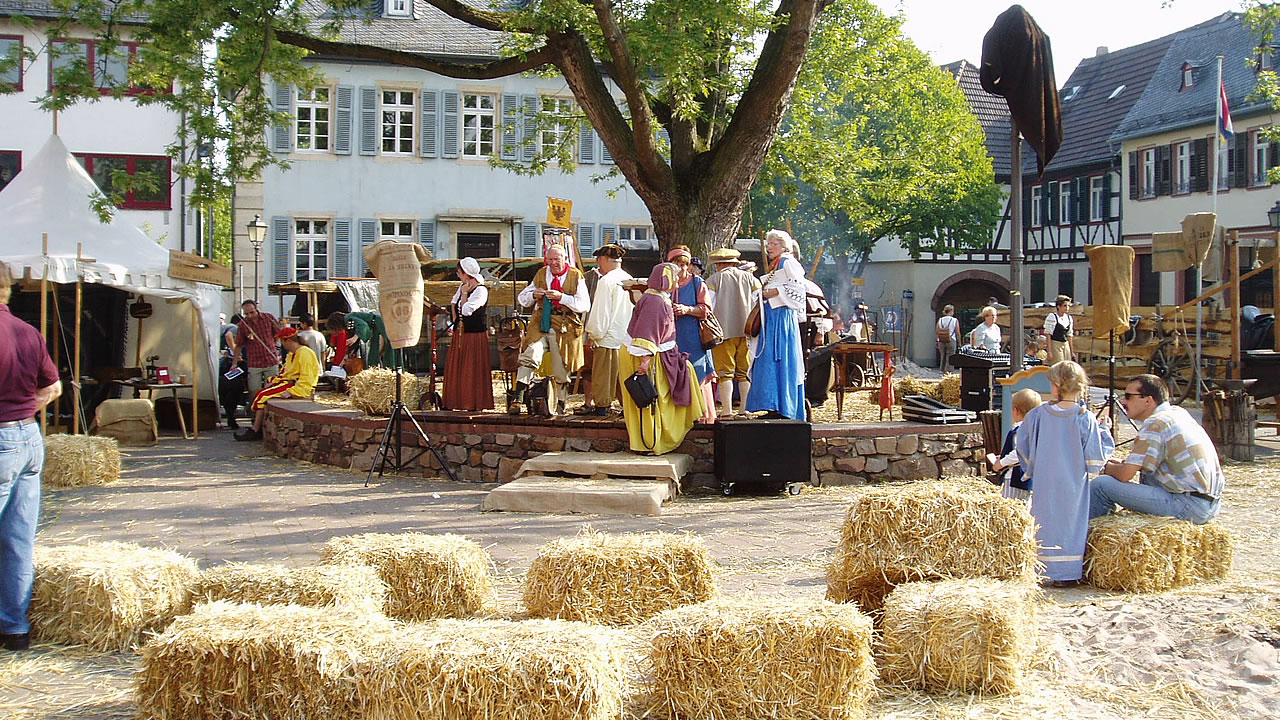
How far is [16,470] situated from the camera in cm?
564

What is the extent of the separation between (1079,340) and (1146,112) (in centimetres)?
1951

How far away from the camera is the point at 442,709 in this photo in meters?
3.96

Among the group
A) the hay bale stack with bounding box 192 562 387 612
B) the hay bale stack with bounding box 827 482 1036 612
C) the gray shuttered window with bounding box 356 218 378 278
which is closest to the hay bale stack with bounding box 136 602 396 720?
the hay bale stack with bounding box 192 562 387 612

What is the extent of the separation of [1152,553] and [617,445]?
211 inches

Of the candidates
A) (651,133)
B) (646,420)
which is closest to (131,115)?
(651,133)

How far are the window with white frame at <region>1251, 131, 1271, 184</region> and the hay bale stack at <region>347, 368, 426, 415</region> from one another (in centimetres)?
2806

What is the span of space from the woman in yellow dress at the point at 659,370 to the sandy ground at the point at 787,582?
656mm

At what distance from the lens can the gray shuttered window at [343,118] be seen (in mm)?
31062

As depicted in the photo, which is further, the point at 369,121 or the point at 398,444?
the point at 369,121

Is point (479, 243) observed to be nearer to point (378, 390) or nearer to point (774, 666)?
point (378, 390)

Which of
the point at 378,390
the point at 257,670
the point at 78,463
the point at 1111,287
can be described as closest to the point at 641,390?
the point at 378,390

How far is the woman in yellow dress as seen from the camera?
1070 cm

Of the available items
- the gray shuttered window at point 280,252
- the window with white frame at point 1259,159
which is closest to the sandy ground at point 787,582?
the gray shuttered window at point 280,252

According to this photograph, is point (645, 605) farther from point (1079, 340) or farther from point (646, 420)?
point (1079, 340)
